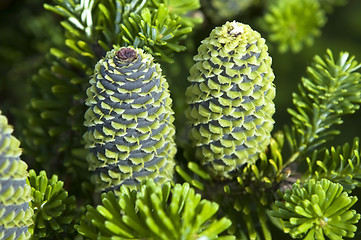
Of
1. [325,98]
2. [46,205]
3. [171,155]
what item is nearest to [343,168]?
[325,98]

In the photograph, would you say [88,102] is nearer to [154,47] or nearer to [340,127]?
[154,47]

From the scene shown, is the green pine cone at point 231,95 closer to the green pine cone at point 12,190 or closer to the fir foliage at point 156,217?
the fir foliage at point 156,217

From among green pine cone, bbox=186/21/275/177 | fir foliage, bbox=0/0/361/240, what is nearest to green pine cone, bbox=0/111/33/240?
fir foliage, bbox=0/0/361/240

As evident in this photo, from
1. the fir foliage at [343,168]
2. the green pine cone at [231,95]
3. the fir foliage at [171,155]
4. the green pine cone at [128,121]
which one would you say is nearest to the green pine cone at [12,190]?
the fir foliage at [171,155]

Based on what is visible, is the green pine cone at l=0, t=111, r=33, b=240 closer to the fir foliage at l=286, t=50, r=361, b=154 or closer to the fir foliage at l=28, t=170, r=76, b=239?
the fir foliage at l=28, t=170, r=76, b=239

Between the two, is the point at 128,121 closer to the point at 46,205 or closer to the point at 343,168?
the point at 46,205
